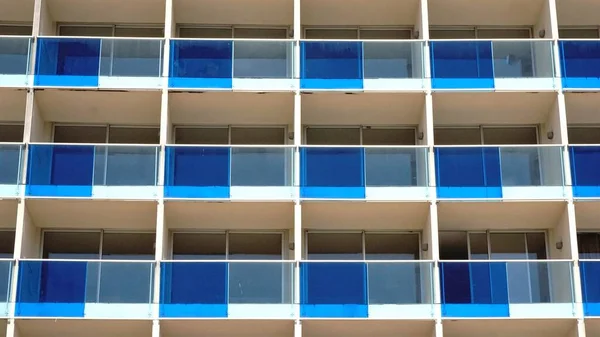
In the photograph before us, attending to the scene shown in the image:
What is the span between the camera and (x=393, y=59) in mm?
24844

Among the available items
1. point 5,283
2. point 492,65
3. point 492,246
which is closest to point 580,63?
point 492,65

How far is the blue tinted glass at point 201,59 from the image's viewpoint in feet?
80.5

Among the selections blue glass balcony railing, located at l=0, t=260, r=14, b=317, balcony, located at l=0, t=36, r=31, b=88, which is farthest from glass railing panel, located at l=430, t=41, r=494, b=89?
blue glass balcony railing, located at l=0, t=260, r=14, b=317

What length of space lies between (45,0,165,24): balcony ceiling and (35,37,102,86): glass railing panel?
1.55 meters

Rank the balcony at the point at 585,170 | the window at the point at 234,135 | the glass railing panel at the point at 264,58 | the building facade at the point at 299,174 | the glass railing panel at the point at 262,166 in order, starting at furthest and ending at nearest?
the window at the point at 234,135
the glass railing panel at the point at 264,58
the glass railing panel at the point at 262,166
the balcony at the point at 585,170
the building facade at the point at 299,174

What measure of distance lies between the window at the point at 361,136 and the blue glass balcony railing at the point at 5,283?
22.0ft

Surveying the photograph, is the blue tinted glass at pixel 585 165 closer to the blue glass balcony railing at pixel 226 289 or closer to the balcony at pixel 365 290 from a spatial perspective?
the balcony at pixel 365 290

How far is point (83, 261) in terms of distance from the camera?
22.5 m

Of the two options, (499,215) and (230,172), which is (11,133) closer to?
(230,172)

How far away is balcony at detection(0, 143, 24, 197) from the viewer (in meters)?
23.4

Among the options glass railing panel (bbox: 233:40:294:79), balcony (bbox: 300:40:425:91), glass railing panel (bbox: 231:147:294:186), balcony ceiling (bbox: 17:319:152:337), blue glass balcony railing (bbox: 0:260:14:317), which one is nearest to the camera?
blue glass balcony railing (bbox: 0:260:14:317)

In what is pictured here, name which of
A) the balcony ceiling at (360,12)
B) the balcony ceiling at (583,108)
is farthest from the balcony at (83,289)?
the balcony ceiling at (583,108)

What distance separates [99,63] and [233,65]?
2.60 meters

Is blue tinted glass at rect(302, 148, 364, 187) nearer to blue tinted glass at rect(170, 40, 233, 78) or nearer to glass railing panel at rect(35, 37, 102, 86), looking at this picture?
blue tinted glass at rect(170, 40, 233, 78)
